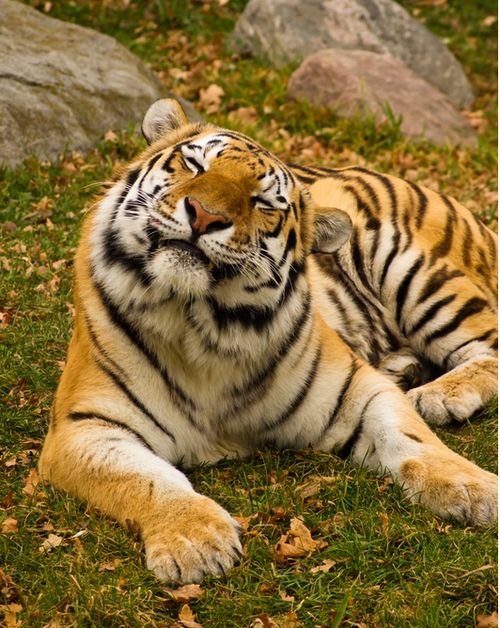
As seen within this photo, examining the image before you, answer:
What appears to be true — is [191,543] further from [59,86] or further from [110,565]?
[59,86]

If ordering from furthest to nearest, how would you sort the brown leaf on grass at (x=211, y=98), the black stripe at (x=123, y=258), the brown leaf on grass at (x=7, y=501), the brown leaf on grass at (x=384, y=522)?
the brown leaf on grass at (x=211, y=98), the brown leaf on grass at (x=7, y=501), the black stripe at (x=123, y=258), the brown leaf on grass at (x=384, y=522)

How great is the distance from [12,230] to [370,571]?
3817mm

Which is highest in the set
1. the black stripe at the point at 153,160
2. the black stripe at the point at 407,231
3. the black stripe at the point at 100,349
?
the black stripe at the point at 153,160

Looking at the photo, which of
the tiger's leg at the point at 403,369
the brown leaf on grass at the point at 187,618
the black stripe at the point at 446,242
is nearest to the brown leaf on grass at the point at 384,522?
the brown leaf on grass at the point at 187,618

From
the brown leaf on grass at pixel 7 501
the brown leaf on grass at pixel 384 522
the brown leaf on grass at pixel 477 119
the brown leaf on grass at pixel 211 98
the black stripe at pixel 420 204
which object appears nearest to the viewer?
the brown leaf on grass at pixel 384 522

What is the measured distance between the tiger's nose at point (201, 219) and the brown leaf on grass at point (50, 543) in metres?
1.05

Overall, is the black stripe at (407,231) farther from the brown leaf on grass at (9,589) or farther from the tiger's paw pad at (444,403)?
the brown leaf on grass at (9,589)

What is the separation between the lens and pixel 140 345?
11.6 ft

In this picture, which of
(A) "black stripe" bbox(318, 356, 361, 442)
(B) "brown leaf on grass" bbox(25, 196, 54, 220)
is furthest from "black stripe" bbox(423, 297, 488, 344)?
(B) "brown leaf on grass" bbox(25, 196, 54, 220)

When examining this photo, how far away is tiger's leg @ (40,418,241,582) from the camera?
291 cm

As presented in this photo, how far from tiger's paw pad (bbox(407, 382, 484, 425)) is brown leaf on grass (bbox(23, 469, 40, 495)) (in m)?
1.65

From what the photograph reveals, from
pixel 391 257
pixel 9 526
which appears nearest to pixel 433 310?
pixel 391 257

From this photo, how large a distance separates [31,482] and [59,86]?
4549 mm

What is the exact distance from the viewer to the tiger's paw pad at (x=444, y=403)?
4.32 metres
